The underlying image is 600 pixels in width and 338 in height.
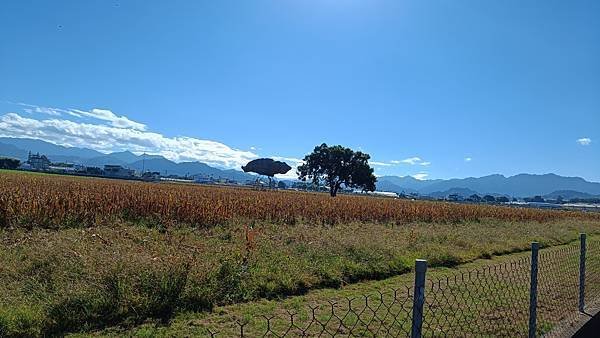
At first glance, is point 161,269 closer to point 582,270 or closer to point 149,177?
point 582,270

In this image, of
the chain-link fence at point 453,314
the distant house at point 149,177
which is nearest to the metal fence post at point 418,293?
the chain-link fence at point 453,314

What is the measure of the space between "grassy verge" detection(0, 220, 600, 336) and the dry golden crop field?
0.02m

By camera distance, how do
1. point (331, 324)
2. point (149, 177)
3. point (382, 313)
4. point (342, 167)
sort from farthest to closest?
point (149, 177) → point (342, 167) → point (382, 313) → point (331, 324)

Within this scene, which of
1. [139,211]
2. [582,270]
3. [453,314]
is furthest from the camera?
[139,211]

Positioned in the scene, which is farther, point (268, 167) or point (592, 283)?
point (268, 167)

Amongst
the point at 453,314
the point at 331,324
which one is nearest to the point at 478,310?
the point at 453,314

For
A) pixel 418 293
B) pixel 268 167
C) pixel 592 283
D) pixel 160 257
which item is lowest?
pixel 592 283

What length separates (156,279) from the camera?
6.37 metres

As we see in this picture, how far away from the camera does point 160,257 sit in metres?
7.86

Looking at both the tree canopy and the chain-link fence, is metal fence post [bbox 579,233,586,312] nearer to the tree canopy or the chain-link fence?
the chain-link fence

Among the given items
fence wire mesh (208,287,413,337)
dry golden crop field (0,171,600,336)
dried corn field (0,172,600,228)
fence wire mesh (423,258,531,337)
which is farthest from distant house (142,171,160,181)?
fence wire mesh (208,287,413,337)

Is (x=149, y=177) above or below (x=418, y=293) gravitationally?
above

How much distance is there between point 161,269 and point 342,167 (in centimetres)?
6059

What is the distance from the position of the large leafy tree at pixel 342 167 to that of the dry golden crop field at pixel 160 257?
163 feet
